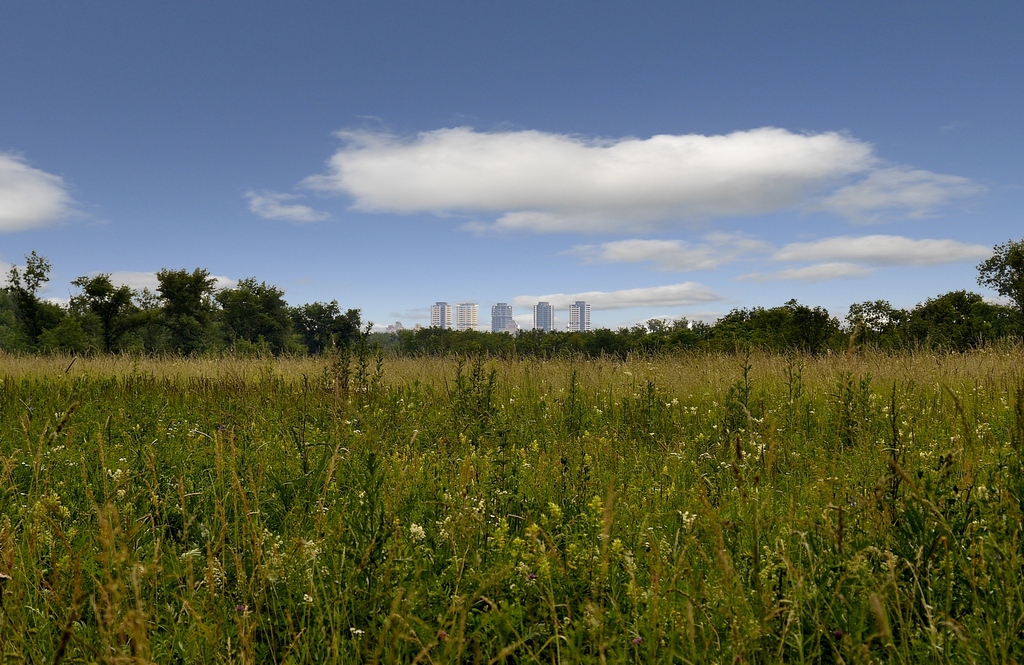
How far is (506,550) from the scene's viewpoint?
2.41 metres

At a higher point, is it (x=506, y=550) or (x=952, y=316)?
(x=952, y=316)

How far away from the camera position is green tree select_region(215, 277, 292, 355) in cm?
7500

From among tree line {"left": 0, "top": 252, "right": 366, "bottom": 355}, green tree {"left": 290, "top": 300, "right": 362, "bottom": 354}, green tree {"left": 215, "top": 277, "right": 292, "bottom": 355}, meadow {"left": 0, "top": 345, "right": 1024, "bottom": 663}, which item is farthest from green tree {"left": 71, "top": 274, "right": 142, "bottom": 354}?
meadow {"left": 0, "top": 345, "right": 1024, "bottom": 663}

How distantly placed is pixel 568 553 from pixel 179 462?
10.5ft

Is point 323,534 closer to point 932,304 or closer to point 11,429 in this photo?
point 11,429

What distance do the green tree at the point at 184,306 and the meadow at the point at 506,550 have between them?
5961cm

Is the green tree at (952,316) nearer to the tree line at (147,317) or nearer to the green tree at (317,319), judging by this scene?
the tree line at (147,317)

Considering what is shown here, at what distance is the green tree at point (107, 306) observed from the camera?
5162 cm

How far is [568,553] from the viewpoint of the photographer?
2266 millimetres

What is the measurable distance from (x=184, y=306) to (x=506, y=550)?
6540cm

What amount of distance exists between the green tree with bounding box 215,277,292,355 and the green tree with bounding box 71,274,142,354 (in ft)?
61.6

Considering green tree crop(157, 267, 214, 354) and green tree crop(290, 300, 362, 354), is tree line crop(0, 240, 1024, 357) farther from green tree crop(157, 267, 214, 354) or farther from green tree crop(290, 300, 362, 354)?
green tree crop(290, 300, 362, 354)

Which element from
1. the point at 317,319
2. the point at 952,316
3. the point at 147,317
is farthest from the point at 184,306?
the point at 952,316

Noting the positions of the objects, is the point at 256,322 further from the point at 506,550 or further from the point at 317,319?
the point at 506,550
